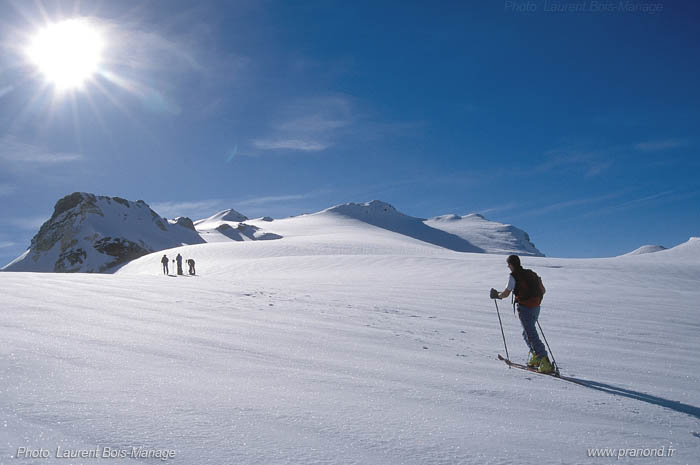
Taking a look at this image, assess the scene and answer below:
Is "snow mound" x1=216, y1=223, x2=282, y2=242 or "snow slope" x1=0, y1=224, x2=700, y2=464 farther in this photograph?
"snow mound" x1=216, y1=223, x2=282, y2=242

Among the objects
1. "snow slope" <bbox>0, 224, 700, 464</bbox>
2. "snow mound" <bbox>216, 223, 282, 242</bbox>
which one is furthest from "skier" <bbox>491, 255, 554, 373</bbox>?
"snow mound" <bbox>216, 223, 282, 242</bbox>

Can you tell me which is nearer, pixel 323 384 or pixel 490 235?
pixel 323 384

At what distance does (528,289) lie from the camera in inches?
204

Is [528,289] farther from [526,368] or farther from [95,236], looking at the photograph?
[95,236]

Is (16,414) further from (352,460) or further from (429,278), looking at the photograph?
(429,278)

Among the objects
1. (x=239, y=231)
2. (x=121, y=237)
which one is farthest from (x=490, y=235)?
(x=121, y=237)

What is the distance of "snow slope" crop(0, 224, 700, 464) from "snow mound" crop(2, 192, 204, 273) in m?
82.4

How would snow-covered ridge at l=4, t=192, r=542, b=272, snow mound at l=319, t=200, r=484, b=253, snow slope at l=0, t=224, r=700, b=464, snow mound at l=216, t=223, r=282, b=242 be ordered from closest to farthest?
1. snow slope at l=0, t=224, r=700, b=464
2. snow-covered ridge at l=4, t=192, r=542, b=272
3. snow mound at l=319, t=200, r=484, b=253
4. snow mound at l=216, t=223, r=282, b=242

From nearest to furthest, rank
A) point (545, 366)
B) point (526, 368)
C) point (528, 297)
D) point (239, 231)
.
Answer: point (545, 366) → point (526, 368) → point (528, 297) → point (239, 231)

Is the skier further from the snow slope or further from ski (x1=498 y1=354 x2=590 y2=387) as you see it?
the snow slope

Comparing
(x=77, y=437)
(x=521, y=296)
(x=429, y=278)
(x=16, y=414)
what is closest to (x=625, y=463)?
(x=521, y=296)

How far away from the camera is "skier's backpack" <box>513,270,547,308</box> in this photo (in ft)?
16.9

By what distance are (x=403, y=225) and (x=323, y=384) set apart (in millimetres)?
170118

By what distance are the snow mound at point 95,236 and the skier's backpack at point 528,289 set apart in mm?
85448
